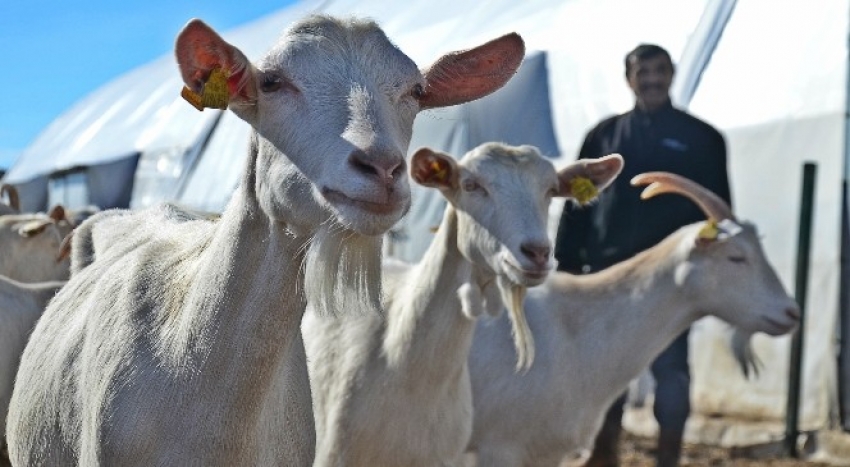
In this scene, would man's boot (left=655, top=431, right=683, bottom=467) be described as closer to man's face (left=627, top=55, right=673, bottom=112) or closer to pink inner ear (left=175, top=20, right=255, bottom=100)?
man's face (left=627, top=55, right=673, bottom=112)

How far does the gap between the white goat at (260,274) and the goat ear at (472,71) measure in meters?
0.24

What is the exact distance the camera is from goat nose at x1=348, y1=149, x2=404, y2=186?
272cm

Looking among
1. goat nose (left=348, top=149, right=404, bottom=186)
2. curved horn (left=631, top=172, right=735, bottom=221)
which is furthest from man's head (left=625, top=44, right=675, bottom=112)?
goat nose (left=348, top=149, right=404, bottom=186)

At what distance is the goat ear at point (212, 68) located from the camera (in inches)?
119

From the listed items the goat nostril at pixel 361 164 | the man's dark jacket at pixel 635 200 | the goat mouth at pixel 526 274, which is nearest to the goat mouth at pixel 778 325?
the man's dark jacket at pixel 635 200

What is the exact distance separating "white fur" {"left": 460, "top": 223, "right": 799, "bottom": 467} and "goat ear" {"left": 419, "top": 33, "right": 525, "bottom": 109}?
105 inches

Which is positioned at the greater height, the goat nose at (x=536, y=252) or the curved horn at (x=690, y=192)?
the curved horn at (x=690, y=192)

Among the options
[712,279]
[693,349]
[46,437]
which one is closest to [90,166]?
[693,349]

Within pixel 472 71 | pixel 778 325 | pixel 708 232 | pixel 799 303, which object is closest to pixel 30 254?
pixel 708 232

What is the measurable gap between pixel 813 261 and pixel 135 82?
1544 centimetres

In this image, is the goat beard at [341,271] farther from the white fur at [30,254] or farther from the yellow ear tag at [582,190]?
the white fur at [30,254]

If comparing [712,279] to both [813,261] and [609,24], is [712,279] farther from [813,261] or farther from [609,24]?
[609,24]

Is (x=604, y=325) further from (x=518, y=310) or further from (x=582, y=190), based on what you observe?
(x=518, y=310)

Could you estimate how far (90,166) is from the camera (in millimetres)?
17766
